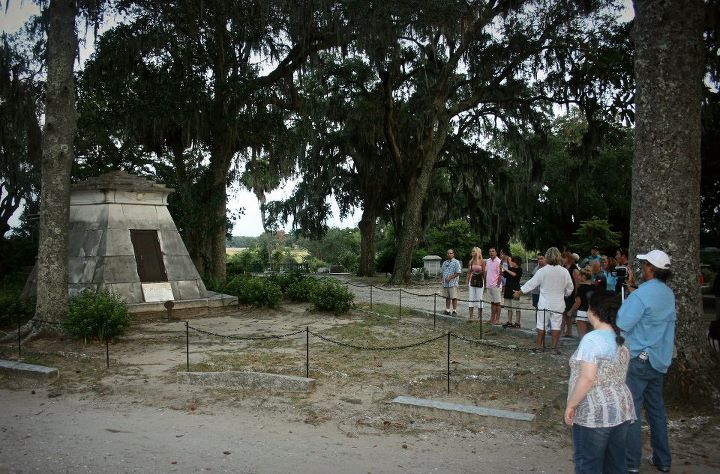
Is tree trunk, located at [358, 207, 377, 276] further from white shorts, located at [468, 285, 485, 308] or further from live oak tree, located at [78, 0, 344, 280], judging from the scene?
white shorts, located at [468, 285, 485, 308]

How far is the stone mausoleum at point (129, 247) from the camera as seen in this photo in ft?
41.0

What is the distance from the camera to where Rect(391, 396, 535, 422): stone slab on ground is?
5.67m

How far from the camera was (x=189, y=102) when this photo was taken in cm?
1622

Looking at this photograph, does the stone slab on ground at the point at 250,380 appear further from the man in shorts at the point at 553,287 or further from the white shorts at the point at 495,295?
the white shorts at the point at 495,295

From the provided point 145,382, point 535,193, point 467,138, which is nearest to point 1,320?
point 145,382

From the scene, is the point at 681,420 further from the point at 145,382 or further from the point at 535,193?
the point at 535,193

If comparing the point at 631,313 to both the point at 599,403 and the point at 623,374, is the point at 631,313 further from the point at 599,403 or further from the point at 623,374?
the point at 599,403

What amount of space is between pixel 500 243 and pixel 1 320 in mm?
28612

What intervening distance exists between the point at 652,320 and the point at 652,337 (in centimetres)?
13

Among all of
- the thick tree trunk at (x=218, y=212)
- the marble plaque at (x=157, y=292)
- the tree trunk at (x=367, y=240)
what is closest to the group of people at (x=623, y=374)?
the marble plaque at (x=157, y=292)

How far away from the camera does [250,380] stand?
7.17 m

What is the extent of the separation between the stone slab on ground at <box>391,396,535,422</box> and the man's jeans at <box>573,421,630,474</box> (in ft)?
7.03

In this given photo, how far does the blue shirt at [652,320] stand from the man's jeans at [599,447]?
1.08m

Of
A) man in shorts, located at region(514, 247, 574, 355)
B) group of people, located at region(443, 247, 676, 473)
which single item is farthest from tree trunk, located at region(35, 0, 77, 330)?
group of people, located at region(443, 247, 676, 473)
